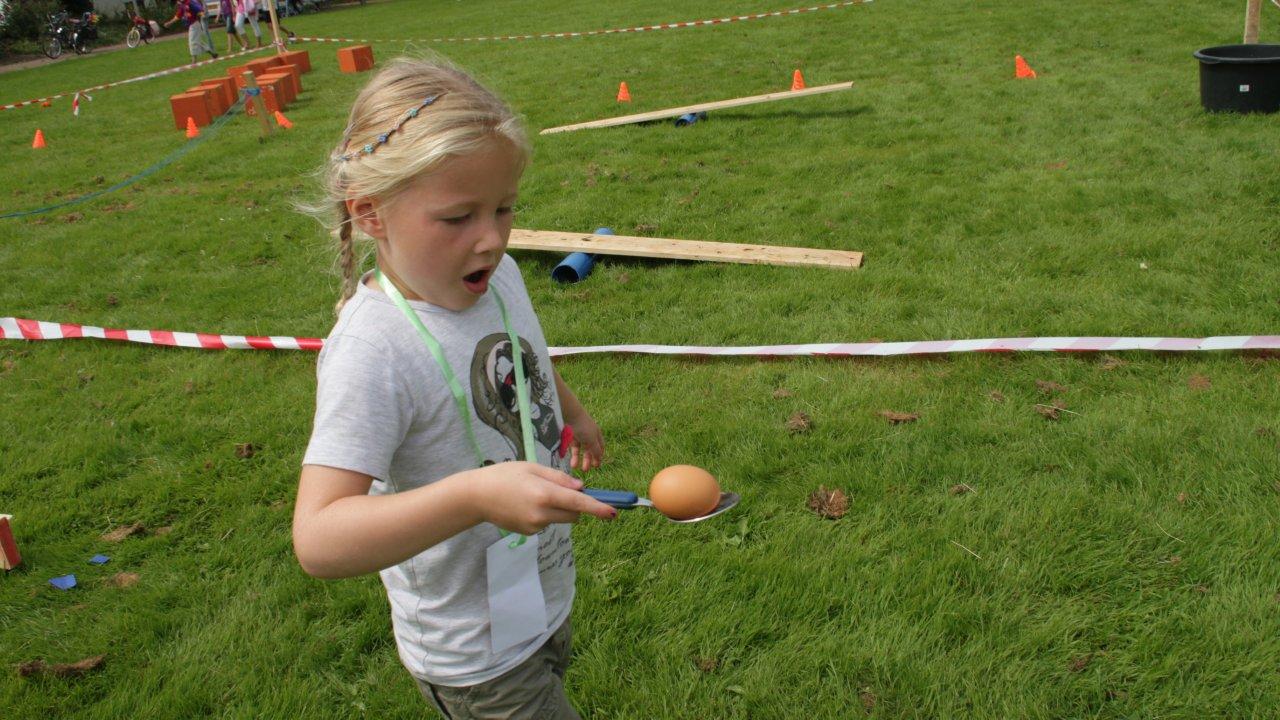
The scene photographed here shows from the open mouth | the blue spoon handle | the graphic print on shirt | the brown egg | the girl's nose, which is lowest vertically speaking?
the brown egg

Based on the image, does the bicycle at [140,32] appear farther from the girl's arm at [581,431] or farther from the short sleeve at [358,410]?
the short sleeve at [358,410]

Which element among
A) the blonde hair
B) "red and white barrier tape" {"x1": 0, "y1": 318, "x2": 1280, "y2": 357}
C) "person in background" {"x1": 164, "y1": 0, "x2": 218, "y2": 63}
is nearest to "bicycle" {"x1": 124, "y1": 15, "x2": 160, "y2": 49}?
"person in background" {"x1": 164, "y1": 0, "x2": 218, "y2": 63}

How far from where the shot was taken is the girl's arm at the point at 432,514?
1.42 m

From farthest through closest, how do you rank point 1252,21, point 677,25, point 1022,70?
1. point 677,25
2. point 1022,70
3. point 1252,21

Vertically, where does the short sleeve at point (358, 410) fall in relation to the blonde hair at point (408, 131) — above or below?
below

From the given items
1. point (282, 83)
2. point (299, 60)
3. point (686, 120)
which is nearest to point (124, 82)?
point (299, 60)

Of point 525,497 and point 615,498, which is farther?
point 615,498

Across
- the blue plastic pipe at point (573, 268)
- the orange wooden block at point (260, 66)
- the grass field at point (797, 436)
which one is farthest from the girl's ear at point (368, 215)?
the orange wooden block at point (260, 66)

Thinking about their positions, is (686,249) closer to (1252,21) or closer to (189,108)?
(1252,21)

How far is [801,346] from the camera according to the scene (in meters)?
5.27

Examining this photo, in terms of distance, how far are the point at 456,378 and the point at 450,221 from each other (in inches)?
12.2

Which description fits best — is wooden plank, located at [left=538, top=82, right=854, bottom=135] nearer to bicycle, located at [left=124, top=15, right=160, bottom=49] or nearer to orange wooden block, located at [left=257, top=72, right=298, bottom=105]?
orange wooden block, located at [left=257, top=72, right=298, bottom=105]

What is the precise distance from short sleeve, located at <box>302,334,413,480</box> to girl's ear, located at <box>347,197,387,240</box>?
0.23 meters

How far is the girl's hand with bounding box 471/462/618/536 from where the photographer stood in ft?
4.61
